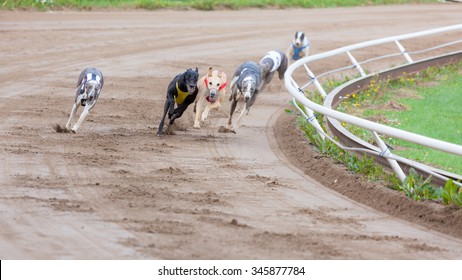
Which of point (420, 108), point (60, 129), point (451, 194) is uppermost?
point (451, 194)

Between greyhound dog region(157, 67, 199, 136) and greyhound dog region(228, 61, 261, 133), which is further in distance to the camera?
greyhound dog region(228, 61, 261, 133)

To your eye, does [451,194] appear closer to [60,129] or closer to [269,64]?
[60,129]

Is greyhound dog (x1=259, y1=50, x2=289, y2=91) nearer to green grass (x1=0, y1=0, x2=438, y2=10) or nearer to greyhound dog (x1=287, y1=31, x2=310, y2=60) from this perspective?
greyhound dog (x1=287, y1=31, x2=310, y2=60)

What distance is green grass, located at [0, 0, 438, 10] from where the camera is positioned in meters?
21.7

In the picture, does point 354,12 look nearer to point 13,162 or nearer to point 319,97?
point 319,97

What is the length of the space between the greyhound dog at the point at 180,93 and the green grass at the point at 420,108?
1.90 m

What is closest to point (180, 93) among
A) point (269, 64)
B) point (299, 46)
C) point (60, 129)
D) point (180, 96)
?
point (180, 96)

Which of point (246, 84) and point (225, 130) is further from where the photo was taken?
point (225, 130)

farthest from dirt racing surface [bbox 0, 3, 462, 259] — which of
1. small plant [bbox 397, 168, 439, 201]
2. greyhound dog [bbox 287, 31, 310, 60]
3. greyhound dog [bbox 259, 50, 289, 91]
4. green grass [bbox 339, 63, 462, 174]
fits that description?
green grass [bbox 339, 63, 462, 174]

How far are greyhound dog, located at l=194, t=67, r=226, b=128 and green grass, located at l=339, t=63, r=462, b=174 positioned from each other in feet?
5.01

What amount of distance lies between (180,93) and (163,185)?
271 centimetres

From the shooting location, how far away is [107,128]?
465 inches

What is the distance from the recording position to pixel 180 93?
36.9 ft

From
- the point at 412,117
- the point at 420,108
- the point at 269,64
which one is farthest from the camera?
the point at 420,108
